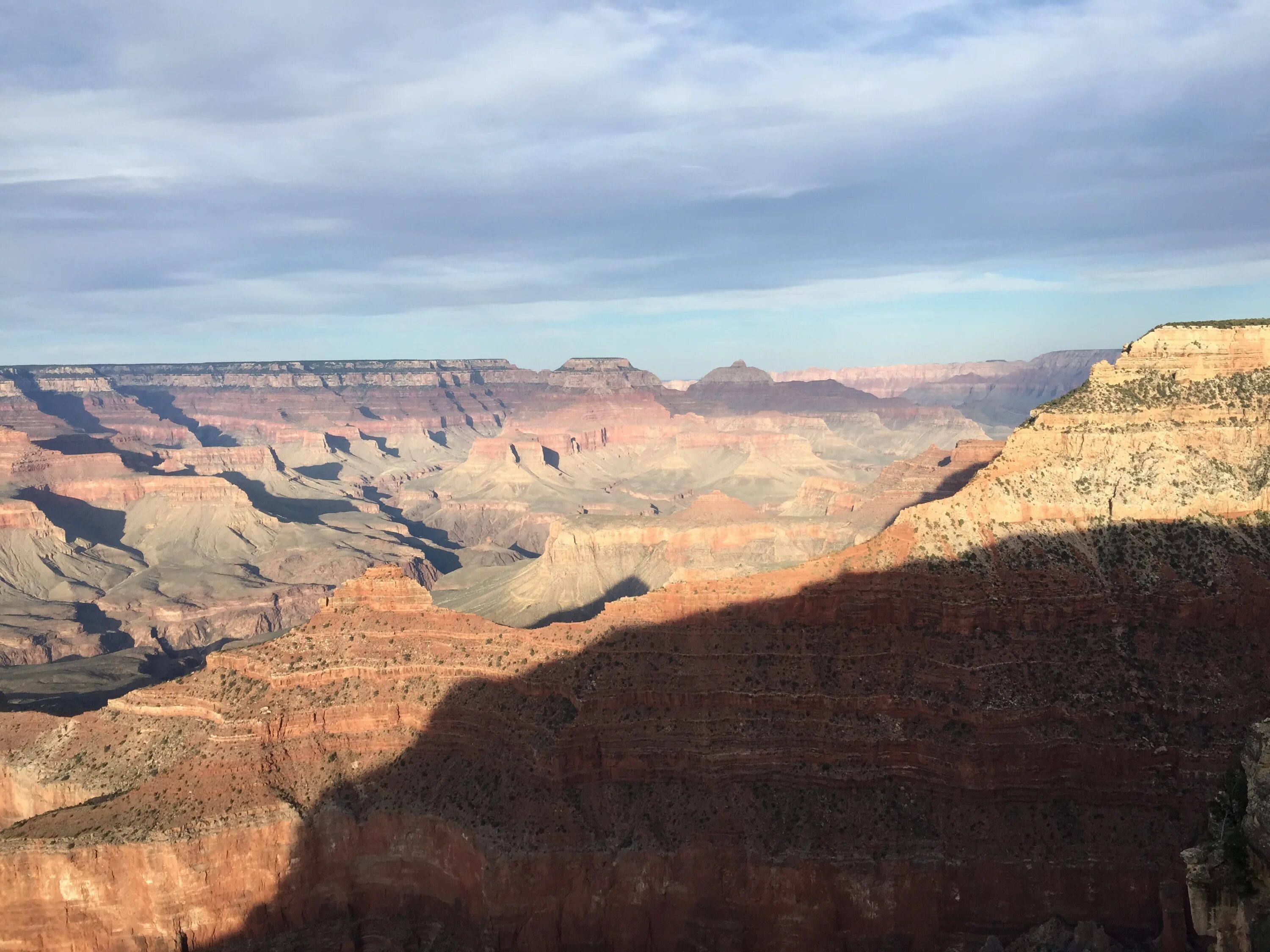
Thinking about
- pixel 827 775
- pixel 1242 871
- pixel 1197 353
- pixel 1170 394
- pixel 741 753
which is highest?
pixel 1197 353

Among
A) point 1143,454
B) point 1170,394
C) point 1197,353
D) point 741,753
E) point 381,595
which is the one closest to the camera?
point 741,753

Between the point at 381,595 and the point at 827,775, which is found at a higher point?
the point at 381,595

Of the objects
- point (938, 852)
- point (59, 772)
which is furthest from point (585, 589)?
point (938, 852)

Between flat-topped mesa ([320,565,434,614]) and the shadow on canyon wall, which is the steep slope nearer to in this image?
flat-topped mesa ([320,565,434,614])

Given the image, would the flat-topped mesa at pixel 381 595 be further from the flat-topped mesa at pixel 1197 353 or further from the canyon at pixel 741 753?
the flat-topped mesa at pixel 1197 353

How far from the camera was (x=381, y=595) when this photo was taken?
214 feet

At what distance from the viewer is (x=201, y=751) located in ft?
189

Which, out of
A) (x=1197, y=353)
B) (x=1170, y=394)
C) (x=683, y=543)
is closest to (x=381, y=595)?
(x=1170, y=394)

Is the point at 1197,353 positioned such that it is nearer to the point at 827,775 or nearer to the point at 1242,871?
the point at 827,775

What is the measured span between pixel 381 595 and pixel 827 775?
2887 centimetres

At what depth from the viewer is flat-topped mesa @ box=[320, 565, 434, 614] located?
214ft

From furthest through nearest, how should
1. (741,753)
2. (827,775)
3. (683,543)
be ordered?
1. (683,543)
2. (741,753)
3. (827,775)

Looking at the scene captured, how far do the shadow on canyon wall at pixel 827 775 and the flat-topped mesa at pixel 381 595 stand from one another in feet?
30.3

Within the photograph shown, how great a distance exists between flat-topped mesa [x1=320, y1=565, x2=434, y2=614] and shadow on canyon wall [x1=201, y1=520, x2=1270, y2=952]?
9247mm
